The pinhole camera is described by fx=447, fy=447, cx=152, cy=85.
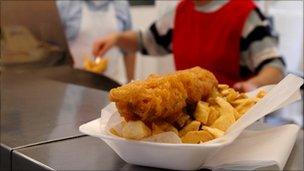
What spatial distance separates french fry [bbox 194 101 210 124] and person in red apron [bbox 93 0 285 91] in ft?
1.56

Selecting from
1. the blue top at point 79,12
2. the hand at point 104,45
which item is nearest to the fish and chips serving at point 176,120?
the hand at point 104,45

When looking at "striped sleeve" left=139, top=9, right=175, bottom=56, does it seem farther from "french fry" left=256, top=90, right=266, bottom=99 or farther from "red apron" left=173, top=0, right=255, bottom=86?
"french fry" left=256, top=90, right=266, bottom=99

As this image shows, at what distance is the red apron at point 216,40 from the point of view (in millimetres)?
976

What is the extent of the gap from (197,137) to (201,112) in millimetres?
30

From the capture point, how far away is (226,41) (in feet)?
3.24

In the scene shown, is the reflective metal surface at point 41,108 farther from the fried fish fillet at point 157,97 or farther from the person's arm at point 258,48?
the person's arm at point 258,48

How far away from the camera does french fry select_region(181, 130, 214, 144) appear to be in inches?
15.1

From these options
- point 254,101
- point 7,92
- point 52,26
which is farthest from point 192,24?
point 254,101

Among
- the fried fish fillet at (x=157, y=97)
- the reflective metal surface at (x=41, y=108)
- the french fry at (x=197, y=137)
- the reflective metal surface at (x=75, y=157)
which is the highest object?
the fried fish fillet at (x=157, y=97)

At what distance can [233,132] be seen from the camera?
14.9 inches

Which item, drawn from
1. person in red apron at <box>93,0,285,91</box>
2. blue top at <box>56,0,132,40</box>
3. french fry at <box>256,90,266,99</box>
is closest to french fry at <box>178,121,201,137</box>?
french fry at <box>256,90,266,99</box>

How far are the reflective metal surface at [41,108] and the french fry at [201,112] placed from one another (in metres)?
0.16

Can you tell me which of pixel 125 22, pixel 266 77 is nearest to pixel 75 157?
pixel 266 77

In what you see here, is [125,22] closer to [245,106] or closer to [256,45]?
[256,45]
